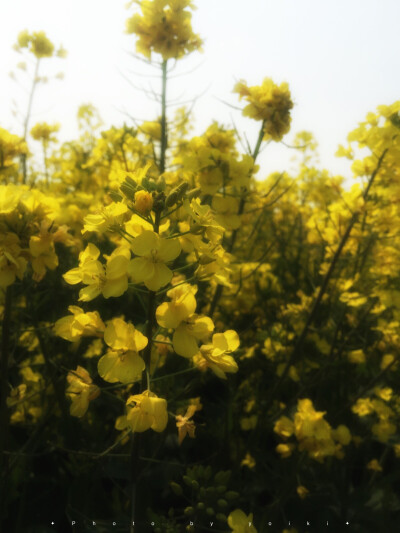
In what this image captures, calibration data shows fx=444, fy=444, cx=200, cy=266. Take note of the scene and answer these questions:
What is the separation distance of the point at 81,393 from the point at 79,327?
0.63ft

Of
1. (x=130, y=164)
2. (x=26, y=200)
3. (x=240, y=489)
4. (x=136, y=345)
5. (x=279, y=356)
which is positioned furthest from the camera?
(x=130, y=164)

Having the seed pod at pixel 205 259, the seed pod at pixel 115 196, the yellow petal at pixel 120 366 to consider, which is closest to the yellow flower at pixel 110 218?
the seed pod at pixel 115 196

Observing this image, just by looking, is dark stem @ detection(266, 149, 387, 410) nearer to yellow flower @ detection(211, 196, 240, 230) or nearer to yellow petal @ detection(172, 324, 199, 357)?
yellow flower @ detection(211, 196, 240, 230)

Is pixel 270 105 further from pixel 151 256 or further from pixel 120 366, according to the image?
pixel 120 366

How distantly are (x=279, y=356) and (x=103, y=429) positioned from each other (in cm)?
114

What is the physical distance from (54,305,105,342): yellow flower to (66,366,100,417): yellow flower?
13 centimetres

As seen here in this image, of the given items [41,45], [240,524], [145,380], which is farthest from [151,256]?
[41,45]

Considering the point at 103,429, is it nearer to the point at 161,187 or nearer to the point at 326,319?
the point at 161,187

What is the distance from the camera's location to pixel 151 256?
46.0 inches

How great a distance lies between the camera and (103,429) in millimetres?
2436

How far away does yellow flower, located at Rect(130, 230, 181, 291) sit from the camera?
1.15 metres

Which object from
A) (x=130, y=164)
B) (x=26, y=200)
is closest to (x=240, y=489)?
(x=26, y=200)

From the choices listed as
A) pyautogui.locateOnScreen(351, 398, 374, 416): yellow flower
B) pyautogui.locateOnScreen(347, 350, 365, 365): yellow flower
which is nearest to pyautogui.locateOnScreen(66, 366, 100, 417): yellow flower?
pyautogui.locateOnScreen(351, 398, 374, 416): yellow flower

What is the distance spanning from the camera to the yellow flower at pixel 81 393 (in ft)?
4.15
